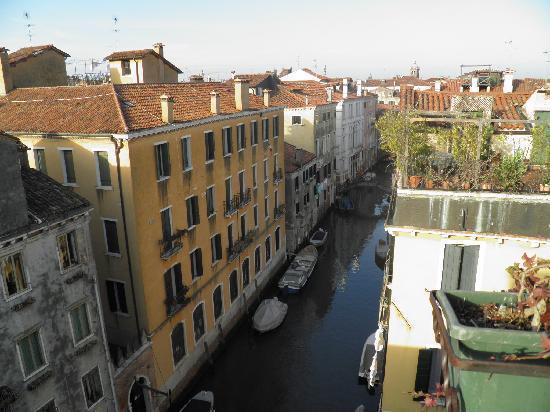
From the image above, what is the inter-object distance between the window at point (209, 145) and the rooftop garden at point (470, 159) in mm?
12219

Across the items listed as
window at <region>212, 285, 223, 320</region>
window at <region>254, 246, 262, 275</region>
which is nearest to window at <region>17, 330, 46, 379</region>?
window at <region>212, 285, 223, 320</region>

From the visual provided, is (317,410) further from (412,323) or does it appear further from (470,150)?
(470,150)

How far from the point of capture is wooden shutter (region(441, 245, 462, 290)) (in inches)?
511

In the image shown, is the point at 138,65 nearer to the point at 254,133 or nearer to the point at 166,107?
the point at 166,107


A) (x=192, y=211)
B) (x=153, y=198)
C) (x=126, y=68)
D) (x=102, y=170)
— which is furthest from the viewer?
(x=126, y=68)

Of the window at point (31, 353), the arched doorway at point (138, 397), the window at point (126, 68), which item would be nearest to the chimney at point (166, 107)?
the window at point (126, 68)

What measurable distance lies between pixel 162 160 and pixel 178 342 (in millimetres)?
10529

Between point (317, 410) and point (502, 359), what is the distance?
21.7 m

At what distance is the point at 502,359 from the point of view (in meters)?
5.55

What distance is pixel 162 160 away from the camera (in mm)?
22500

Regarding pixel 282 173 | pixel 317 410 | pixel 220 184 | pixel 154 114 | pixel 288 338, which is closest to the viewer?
pixel 154 114

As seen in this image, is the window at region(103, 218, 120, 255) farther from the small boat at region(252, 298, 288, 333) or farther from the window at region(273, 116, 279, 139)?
the window at region(273, 116, 279, 139)

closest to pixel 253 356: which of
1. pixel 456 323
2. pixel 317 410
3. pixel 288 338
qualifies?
pixel 288 338

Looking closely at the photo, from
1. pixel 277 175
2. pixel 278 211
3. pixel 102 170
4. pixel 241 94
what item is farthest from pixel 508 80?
pixel 102 170
